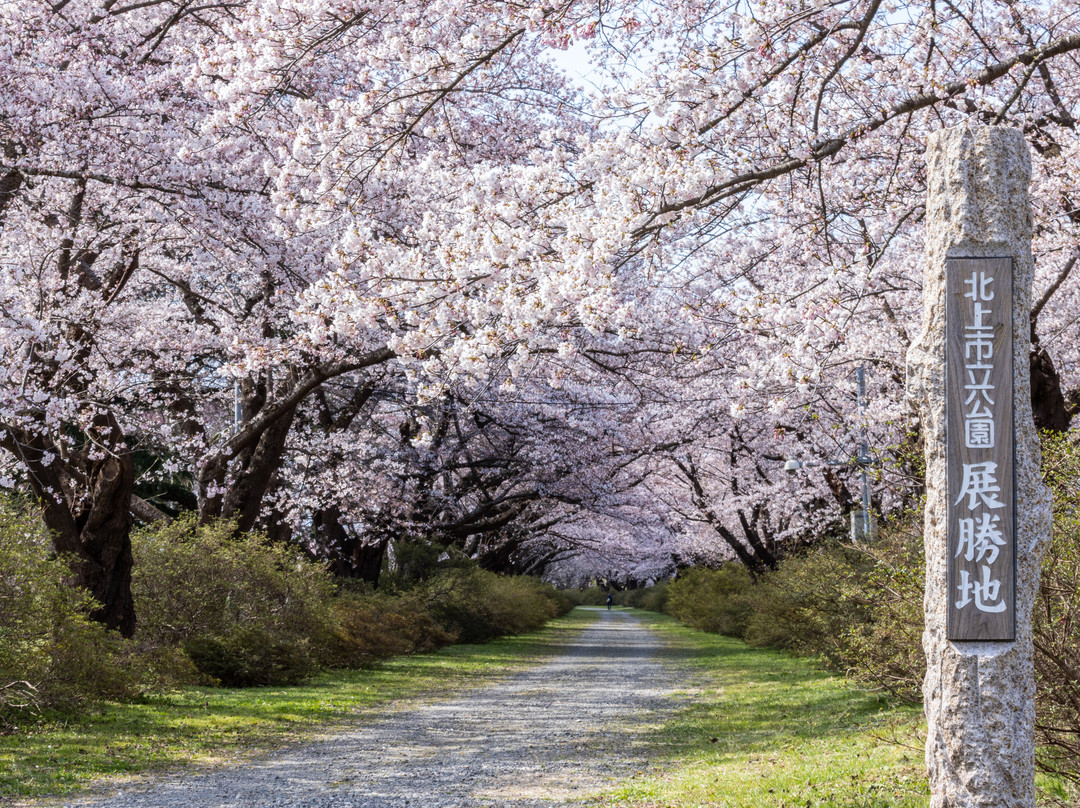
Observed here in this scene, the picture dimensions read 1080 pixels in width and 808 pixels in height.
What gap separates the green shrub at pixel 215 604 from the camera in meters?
12.9

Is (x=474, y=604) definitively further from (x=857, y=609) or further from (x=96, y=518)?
(x=857, y=609)

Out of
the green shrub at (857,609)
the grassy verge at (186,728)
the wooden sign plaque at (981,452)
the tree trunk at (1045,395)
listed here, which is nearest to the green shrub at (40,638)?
the grassy verge at (186,728)

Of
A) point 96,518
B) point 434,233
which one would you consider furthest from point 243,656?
point 434,233

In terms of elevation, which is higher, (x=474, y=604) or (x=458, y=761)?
(x=474, y=604)

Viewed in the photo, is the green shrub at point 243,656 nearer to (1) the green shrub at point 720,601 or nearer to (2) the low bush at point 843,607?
(2) the low bush at point 843,607

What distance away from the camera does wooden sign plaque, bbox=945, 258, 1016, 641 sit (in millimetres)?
4336

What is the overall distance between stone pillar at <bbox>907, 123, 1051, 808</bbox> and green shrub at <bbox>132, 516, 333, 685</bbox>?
1045 centimetres

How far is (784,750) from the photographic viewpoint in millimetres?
8750

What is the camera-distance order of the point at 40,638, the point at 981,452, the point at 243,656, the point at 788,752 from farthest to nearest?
the point at 243,656
the point at 788,752
the point at 40,638
the point at 981,452

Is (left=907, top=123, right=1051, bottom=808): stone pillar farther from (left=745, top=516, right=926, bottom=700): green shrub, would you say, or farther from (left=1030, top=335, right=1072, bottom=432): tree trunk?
(left=1030, top=335, right=1072, bottom=432): tree trunk

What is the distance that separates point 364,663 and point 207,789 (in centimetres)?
984

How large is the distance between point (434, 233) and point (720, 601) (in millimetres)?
19945

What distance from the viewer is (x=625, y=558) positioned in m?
56.5

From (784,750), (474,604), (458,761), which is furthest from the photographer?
(474,604)
